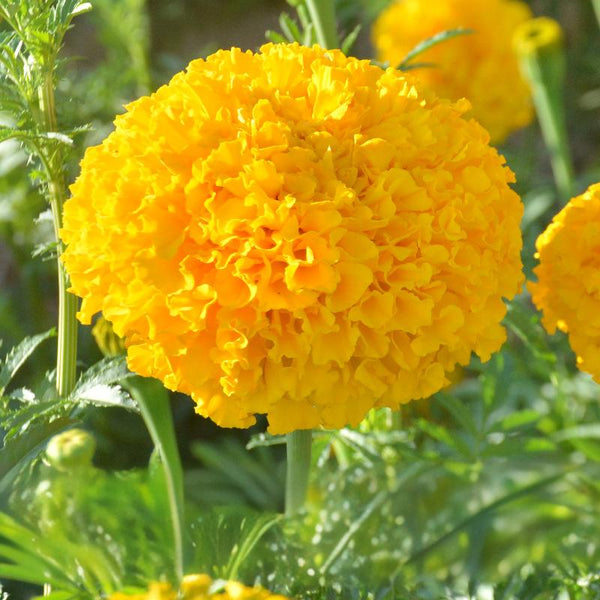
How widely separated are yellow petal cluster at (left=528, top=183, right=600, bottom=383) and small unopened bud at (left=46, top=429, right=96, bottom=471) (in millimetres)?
432

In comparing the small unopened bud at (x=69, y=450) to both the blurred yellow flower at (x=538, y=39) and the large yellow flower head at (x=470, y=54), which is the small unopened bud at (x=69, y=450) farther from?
the large yellow flower head at (x=470, y=54)

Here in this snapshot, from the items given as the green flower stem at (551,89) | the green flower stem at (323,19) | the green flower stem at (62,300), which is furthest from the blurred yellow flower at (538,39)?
the green flower stem at (62,300)

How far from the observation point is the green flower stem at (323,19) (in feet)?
3.42

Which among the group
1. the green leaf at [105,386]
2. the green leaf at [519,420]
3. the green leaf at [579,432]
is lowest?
the green leaf at [579,432]

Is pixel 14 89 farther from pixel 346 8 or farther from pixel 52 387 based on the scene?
pixel 346 8

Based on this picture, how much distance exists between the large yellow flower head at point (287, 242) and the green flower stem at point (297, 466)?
0.12 metres

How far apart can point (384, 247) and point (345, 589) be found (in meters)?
0.35

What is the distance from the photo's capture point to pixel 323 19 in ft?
3.44

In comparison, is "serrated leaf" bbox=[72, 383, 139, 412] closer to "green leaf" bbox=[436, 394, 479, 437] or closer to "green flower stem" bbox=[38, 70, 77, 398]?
"green flower stem" bbox=[38, 70, 77, 398]

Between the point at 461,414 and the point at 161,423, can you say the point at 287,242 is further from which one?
the point at 461,414

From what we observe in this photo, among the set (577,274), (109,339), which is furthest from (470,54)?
(109,339)

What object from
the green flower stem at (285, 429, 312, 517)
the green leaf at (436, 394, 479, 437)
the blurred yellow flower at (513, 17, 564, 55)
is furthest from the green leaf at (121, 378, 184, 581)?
the blurred yellow flower at (513, 17, 564, 55)

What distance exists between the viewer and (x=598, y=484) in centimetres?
135

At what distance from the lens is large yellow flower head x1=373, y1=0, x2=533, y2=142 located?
181cm
